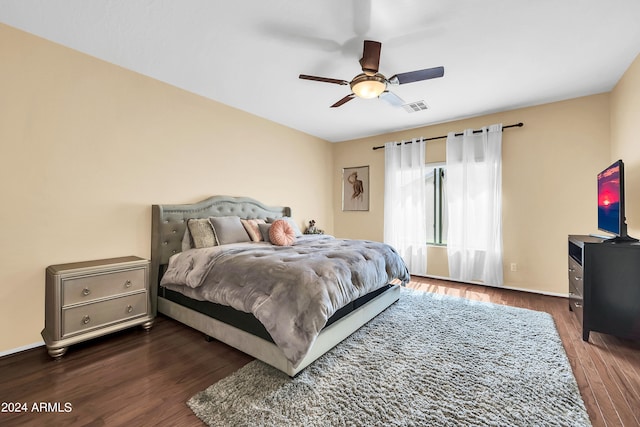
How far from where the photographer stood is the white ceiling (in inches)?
76.5

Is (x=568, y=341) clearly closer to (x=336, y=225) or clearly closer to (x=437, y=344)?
(x=437, y=344)

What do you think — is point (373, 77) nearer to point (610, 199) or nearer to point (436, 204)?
point (610, 199)

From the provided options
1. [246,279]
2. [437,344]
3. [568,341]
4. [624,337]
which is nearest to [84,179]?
[246,279]

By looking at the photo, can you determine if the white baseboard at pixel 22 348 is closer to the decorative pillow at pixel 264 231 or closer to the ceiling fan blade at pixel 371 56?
the decorative pillow at pixel 264 231

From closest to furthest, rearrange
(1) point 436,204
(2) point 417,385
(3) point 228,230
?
(2) point 417,385 < (3) point 228,230 < (1) point 436,204

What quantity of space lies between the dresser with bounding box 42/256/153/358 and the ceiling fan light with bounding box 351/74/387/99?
255 centimetres

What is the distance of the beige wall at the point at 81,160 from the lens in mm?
2162


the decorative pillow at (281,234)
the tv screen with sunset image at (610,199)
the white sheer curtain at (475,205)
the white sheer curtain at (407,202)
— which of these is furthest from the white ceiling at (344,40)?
the decorative pillow at (281,234)

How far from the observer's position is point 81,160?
98.2 inches

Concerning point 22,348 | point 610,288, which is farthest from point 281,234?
point 610,288

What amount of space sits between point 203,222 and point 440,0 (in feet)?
9.81

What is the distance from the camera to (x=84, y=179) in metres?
2.51

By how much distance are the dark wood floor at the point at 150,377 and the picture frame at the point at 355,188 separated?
134 inches

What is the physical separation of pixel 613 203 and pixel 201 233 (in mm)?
3976
